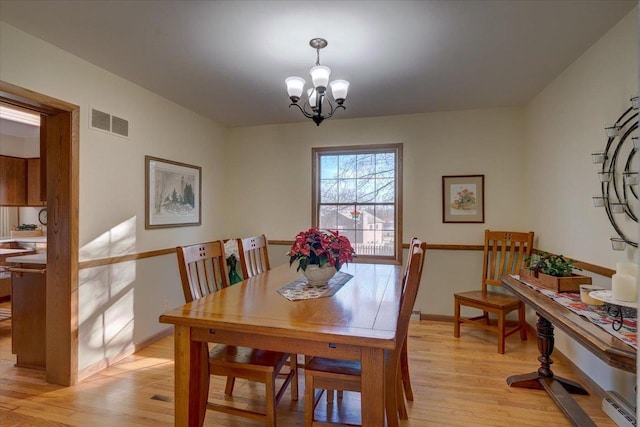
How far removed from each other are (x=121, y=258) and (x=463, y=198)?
139 inches

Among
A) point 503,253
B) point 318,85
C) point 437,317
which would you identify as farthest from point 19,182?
point 503,253

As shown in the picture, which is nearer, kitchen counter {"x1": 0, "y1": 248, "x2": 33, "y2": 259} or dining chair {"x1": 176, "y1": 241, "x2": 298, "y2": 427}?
dining chair {"x1": 176, "y1": 241, "x2": 298, "y2": 427}

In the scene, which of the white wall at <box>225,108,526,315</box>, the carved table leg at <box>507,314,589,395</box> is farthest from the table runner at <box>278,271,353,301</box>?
the white wall at <box>225,108,526,315</box>

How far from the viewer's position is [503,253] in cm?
351

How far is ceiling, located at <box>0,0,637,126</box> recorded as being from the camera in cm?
194

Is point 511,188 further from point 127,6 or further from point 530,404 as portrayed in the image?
point 127,6

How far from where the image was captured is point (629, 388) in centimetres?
202

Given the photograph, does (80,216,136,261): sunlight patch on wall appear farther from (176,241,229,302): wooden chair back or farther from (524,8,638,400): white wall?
(524,8,638,400): white wall

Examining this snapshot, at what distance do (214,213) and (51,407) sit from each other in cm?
253

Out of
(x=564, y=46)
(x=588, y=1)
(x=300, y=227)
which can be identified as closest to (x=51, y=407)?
(x=300, y=227)

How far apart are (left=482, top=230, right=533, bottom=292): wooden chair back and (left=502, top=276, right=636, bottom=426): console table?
0.95 meters

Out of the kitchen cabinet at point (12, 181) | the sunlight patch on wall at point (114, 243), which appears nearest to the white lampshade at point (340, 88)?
the sunlight patch on wall at point (114, 243)

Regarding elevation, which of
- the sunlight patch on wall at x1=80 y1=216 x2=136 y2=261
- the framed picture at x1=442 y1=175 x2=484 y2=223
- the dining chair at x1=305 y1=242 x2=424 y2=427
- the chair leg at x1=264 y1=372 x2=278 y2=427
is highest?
the framed picture at x1=442 y1=175 x2=484 y2=223

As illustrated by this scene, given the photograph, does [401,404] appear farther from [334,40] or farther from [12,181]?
[12,181]
